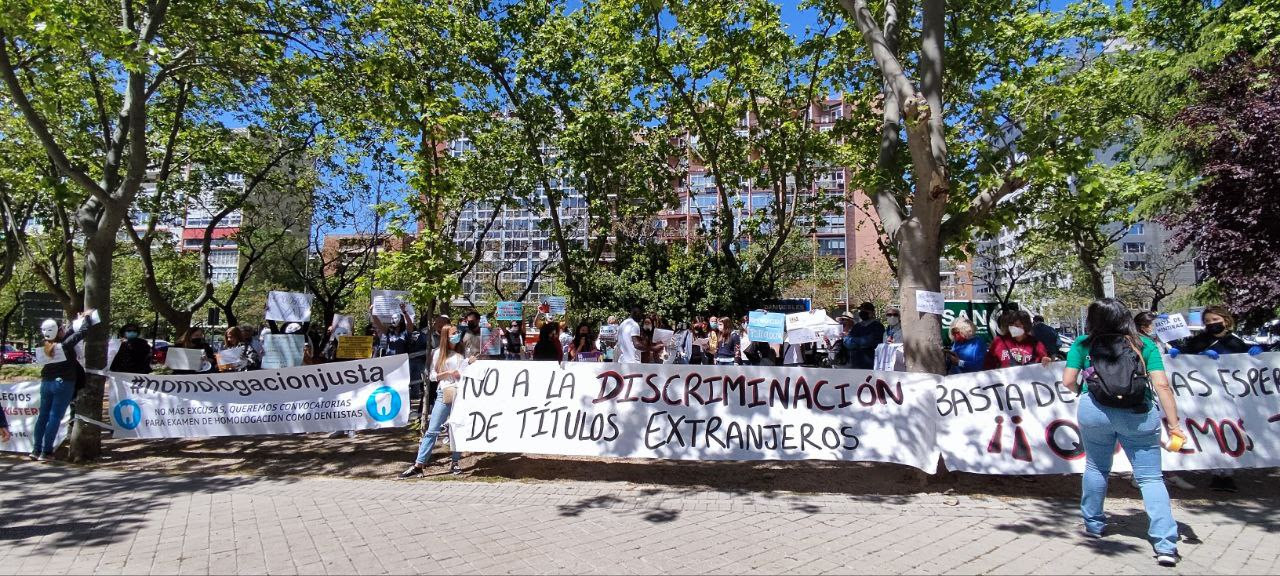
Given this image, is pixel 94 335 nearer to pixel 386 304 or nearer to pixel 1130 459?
pixel 386 304

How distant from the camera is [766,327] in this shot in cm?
1066

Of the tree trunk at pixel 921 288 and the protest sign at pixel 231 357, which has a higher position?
the tree trunk at pixel 921 288

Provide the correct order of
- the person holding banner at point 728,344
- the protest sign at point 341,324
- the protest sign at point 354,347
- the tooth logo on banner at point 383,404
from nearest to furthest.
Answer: the tooth logo on banner at point 383,404 → the person holding banner at point 728,344 → the protest sign at point 354,347 → the protest sign at point 341,324

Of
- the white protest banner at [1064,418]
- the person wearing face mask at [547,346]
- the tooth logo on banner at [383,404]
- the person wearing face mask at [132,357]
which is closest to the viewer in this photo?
the white protest banner at [1064,418]

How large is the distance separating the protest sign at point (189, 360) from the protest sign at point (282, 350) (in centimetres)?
255

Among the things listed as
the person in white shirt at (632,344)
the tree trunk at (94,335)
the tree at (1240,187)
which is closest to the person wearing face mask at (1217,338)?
the tree at (1240,187)

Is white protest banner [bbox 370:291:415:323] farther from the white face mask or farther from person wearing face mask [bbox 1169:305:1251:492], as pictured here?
person wearing face mask [bbox 1169:305:1251:492]

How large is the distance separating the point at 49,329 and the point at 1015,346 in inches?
407

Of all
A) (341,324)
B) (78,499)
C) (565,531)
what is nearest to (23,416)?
(78,499)

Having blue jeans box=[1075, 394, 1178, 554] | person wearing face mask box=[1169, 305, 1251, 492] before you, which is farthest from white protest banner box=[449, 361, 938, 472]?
person wearing face mask box=[1169, 305, 1251, 492]

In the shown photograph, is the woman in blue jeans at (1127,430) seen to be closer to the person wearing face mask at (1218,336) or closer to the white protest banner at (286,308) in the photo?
the person wearing face mask at (1218,336)

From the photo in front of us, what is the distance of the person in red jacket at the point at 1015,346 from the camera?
6844 mm

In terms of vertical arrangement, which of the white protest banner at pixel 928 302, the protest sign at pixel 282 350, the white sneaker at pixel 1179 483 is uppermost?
the white protest banner at pixel 928 302

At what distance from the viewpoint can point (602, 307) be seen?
13.9 m
